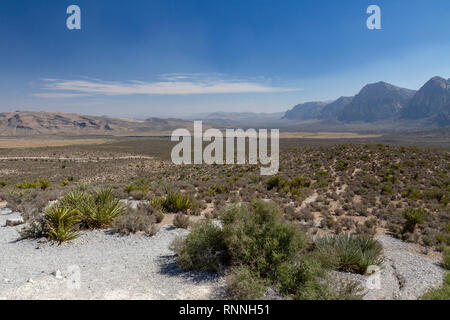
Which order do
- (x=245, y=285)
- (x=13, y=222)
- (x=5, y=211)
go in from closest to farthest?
(x=245, y=285)
(x=13, y=222)
(x=5, y=211)

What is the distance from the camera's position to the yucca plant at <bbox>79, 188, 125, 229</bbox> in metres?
7.90

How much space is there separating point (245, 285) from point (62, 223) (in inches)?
233

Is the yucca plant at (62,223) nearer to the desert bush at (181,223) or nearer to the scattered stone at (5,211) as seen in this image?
the desert bush at (181,223)

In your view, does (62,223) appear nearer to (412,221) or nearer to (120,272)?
(120,272)

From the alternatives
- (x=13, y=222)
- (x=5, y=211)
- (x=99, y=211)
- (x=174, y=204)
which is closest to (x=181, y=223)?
(x=174, y=204)

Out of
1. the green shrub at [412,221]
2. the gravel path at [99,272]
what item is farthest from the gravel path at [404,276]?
the gravel path at [99,272]

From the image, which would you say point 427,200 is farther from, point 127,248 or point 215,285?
point 127,248

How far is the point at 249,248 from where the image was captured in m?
4.95

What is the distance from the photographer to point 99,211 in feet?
26.7

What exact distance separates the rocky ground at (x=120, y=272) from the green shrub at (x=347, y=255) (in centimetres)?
31

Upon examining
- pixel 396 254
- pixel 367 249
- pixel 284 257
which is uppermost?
pixel 284 257

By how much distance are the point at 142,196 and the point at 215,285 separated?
902 centimetres

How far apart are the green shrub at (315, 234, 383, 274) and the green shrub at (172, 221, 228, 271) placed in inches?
84.6

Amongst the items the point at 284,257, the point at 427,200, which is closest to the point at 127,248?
the point at 284,257
